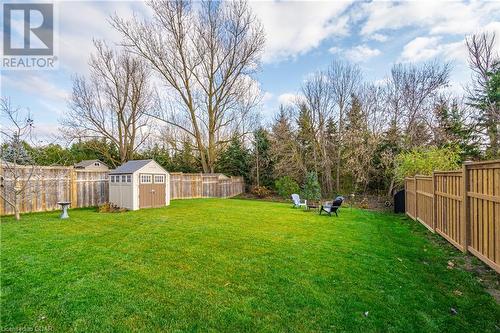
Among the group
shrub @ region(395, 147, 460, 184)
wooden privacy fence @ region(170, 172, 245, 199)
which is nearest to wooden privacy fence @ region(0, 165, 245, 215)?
wooden privacy fence @ region(170, 172, 245, 199)

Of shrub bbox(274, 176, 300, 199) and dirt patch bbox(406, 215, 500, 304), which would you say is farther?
shrub bbox(274, 176, 300, 199)

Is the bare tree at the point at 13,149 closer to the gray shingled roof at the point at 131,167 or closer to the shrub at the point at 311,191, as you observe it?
the gray shingled roof at the point at 131,167

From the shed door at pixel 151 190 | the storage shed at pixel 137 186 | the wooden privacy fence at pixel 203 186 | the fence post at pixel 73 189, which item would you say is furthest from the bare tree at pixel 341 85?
the fence post at pixel 73 189

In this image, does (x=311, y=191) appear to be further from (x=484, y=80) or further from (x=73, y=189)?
(x=73, y=189)

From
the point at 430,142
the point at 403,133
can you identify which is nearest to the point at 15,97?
the point at 403,133

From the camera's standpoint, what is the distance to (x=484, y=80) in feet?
47.2

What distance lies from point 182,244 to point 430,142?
16.9 m

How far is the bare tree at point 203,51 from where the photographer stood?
62.7 feet

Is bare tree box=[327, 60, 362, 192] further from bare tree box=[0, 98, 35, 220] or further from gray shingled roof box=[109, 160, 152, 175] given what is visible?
bare tree box=[0, 98, 35, 220]

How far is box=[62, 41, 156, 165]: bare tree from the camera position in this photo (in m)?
19.2

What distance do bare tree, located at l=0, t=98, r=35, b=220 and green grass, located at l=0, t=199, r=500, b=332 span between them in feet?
10.0

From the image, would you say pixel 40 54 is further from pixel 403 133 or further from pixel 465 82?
pixel 465 82

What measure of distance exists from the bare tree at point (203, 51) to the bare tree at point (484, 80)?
13040mm

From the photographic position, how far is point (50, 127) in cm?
1764
